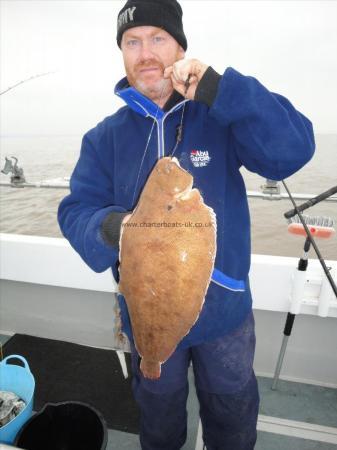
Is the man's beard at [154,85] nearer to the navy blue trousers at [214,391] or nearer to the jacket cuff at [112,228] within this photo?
the jacket cuff at [112,228]

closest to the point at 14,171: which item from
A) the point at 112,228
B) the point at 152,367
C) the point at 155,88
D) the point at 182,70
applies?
the point at 155,88

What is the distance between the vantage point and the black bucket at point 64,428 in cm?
192

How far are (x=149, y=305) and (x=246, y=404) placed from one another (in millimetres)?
1048

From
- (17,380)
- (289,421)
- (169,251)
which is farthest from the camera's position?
(289,421)

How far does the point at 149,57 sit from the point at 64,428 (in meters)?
2.26

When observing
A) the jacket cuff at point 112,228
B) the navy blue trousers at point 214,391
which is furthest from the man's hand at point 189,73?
the navy blue trousers at point 214,391

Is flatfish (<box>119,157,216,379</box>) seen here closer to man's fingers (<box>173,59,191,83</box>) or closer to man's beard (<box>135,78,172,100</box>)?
man's fingers (<box>173,59,191,83</box>)

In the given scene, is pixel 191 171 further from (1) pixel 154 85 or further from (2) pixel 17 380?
(2) pixel 17 380

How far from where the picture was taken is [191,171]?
1.60 m

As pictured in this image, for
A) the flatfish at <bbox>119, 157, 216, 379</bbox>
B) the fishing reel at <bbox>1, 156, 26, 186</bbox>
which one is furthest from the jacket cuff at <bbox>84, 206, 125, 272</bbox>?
the fishing reel at <bbox>1, 156, 26, 186</bbox>

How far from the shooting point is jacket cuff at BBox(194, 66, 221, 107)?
1.28 m

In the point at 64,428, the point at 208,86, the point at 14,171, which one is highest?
the point at 208,86

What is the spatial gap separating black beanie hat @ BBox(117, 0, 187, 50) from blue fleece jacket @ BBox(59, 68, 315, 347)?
12.0 inches

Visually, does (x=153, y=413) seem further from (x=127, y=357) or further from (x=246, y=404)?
(x=127, y=357)
